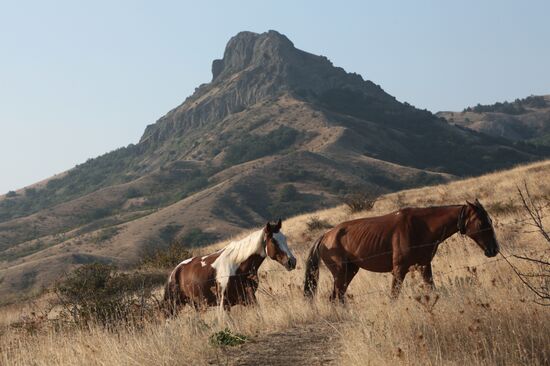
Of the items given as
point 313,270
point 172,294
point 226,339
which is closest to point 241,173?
point 172,294

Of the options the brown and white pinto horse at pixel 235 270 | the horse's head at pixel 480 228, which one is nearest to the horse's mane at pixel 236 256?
the brown and white pinto horse at pixel 235 270

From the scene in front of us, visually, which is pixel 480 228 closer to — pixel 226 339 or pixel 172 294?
pixel 226 339

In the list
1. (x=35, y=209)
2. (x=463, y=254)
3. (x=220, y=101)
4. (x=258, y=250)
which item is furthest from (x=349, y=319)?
(x=220, y=101)

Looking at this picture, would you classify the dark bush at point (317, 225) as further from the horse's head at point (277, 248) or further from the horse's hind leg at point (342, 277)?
the horse's head at point (277, 248)

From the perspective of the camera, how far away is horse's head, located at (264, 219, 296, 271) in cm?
1070

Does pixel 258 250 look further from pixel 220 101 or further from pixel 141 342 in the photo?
pixel 220 101

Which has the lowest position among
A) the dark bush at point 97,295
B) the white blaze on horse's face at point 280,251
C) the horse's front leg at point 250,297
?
the horse's front leg at point 250,297

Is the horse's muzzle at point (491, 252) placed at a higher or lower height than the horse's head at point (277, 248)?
lower

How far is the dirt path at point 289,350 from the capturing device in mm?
7352

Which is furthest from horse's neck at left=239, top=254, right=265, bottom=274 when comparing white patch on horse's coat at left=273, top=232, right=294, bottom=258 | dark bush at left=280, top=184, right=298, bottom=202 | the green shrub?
dark bush at left=280, top=184, right=298, bottom=202

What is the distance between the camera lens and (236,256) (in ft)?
37.3

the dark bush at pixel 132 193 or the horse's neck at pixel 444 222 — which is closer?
the horse's neck at pixel 444 222

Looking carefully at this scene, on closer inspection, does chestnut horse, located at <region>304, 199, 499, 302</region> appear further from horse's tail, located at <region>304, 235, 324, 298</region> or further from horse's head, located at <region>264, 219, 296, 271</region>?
horse's head, located at <region>264, 219, 296, 271</region>

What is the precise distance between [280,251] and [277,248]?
8cm
